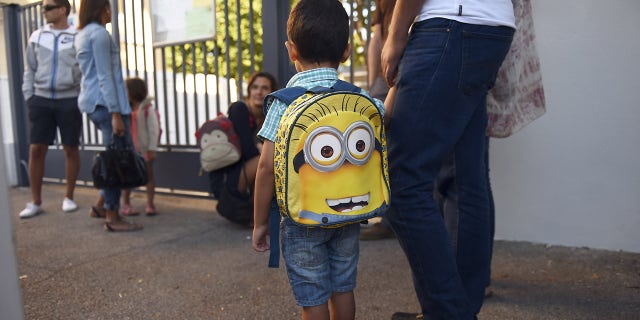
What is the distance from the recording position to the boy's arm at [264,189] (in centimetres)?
176

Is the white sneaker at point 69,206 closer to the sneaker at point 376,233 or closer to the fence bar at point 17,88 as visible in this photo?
the fence bar at point 17,88

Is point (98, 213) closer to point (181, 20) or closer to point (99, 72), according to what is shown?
point (99, 72)

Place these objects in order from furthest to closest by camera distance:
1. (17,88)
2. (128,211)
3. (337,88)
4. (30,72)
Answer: (17,88), (128,211), (30,72), (337,88)

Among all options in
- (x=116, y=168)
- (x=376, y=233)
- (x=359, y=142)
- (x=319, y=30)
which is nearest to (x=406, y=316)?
(x=359, y=142)

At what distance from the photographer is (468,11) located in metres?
1.82

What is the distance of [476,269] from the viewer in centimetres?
213

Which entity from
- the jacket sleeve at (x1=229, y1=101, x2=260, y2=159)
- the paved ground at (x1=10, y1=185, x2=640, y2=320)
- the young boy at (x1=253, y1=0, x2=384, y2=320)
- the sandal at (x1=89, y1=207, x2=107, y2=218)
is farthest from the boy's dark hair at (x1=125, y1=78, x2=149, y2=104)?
the young boy at (x1=253, y1=0, x2=384, y2=320)

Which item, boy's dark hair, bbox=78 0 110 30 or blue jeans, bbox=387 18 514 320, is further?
boy's dark hair, bbox=78 0 110 30

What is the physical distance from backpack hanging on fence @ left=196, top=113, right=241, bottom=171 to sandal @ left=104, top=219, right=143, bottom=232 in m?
0.72

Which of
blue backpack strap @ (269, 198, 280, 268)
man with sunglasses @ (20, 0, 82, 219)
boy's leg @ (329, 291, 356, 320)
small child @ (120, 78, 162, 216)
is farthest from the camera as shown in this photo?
small child @ (120, 78, 162, 216)

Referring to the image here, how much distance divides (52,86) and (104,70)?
0.94m

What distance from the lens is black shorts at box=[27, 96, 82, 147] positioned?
15.5ft

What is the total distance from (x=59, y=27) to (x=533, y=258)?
4166mm

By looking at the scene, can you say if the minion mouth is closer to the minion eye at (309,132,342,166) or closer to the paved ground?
the minion eye at (309,132,342,166)
